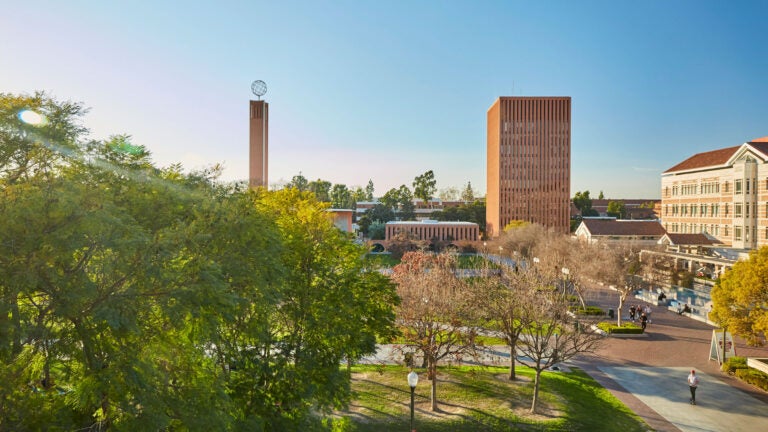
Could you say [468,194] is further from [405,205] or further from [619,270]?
[619,270]

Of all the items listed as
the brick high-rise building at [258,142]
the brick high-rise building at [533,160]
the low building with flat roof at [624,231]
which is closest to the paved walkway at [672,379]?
the brick high-rise building at [258,142]

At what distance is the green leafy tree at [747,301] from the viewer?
21.8 metres

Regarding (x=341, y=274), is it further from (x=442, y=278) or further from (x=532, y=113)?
(x=532, y=113)

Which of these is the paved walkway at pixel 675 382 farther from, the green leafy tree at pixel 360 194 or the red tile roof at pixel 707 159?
the green leafy tree at pixel 360 194

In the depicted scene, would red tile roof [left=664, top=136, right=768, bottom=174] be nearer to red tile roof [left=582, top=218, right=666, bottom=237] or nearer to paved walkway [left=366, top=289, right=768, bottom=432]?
red tile roof [left=582, top=218, right=666, bottom=237]

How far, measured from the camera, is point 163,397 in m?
9.12

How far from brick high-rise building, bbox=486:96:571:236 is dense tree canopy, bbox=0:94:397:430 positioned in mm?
91749

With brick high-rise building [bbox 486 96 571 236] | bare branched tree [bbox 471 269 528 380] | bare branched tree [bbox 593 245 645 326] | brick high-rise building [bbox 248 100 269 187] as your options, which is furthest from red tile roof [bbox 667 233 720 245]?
brick high-rise building [bbox 486 96 571 236]

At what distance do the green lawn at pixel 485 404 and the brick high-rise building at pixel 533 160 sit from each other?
265 ft

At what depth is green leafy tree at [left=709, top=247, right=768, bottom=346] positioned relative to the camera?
2177 centimetres

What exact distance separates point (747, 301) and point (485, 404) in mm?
13373

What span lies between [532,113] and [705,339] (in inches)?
3118

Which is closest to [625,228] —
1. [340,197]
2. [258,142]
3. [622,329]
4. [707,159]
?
[707,159]

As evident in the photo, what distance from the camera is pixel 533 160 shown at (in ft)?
338
